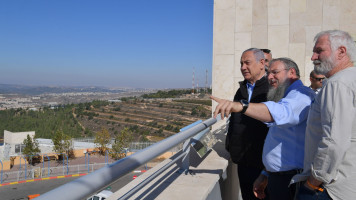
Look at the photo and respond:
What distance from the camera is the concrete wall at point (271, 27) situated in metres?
5.40

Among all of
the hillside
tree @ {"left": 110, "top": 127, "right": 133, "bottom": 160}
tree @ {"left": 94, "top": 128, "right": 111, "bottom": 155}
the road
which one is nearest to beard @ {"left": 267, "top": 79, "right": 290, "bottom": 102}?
the road

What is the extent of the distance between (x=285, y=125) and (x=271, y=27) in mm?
4395

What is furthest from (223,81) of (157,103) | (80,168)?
(157,103)

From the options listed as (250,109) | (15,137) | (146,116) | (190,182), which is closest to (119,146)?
(15,137)

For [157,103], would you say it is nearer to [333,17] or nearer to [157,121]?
[157,121]

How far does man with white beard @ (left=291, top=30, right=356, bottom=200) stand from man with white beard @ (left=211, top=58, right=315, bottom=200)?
19cm

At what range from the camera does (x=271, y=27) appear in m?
5.69

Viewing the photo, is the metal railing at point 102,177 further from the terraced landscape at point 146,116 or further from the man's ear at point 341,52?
the terraced landscape at point 146,116

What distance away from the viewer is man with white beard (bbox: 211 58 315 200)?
168 cm

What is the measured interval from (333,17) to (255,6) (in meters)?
1.36

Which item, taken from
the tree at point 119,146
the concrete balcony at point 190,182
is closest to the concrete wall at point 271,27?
the concrete balcony at point 190,182

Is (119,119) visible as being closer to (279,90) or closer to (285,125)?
(279,90)

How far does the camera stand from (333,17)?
5379 mm

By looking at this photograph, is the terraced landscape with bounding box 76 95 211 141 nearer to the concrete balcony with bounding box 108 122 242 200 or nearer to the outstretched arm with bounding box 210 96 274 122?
the concrete balcony with bounding box 108 122 242 200
